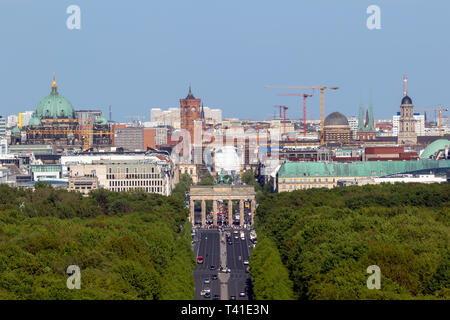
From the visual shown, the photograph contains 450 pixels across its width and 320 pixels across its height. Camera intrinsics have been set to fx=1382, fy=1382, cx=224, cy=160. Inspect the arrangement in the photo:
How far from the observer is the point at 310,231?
9175 centimetres

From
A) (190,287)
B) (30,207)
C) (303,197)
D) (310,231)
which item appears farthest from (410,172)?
(190,287)

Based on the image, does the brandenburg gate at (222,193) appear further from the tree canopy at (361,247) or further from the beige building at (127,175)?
the tree canopy at (361,247)

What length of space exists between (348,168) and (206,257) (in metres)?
60.4

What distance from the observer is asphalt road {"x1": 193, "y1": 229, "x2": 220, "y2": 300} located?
300ft

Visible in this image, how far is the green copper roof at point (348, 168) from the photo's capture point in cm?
16900

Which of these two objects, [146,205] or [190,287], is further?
[146,205]

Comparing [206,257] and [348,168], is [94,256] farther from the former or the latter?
[348,168]

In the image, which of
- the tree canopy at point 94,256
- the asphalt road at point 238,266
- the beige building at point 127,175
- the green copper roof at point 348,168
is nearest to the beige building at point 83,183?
the beige building at point 127,175

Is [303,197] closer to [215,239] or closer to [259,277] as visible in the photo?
[215,239]

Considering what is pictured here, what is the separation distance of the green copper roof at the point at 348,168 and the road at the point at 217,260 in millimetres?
26320

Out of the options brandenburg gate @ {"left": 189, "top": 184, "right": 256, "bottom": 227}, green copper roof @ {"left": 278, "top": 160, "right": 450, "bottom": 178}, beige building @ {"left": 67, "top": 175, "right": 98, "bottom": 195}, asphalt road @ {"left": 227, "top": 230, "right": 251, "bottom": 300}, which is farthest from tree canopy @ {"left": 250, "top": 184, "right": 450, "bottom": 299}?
green copper roof @ {"left": 278, "top": 160, "right": 450, "bottom": 178}

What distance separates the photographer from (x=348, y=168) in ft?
560

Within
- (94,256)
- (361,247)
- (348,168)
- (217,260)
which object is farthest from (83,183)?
(361,247)
